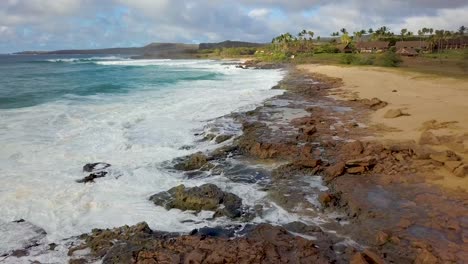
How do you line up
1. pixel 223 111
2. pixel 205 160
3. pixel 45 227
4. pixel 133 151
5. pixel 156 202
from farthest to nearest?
pixel 223 111
pixel 133 151
pixel 205 160
pixel 156 202
pixel 45 227

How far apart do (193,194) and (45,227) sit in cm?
331

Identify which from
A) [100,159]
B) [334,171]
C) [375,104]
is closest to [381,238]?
[334,171]

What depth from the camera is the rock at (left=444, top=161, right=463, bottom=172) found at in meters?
10.5

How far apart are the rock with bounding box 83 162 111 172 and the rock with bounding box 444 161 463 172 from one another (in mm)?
9959

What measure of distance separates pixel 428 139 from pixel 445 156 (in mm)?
1953

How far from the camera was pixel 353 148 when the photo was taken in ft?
42.0

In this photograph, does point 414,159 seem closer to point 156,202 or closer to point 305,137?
point 305,137

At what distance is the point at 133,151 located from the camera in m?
14.3

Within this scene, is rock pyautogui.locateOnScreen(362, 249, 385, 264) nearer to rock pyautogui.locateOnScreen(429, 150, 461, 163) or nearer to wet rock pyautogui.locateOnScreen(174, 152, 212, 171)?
rock pyautogui.locateOnScreen(429, 150, 461, 163)

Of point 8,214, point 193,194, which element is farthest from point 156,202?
point 8,214

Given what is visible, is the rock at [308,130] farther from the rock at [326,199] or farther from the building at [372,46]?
the building at [372,46]

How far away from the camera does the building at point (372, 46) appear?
81.3 meters

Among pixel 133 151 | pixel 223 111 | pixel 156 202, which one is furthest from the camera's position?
pixel 223 111

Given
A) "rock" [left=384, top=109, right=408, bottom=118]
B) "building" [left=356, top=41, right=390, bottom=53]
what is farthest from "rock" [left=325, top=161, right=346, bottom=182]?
"building" [left=356, top=41, right=390, bottom=53]
